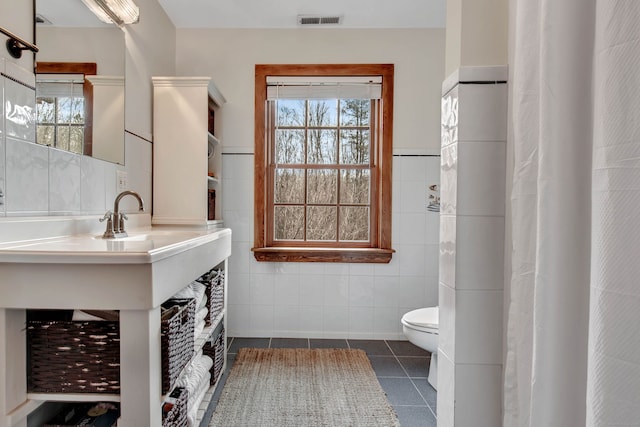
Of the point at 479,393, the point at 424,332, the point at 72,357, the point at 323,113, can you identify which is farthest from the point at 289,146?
the point at 479,393

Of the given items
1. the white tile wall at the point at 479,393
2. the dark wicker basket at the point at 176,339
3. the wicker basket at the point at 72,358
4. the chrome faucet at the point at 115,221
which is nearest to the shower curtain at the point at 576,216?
the white tile wall at the point at 479,393

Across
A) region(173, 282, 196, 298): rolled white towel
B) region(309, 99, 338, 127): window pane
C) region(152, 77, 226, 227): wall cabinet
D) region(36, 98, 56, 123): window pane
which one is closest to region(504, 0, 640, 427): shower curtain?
region(173, 282, 196, 298): rolled white towel

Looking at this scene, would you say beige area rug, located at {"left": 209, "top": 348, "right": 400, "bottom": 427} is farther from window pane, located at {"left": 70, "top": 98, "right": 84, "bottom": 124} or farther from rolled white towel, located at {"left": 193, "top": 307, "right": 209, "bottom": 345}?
window pane, located at {"left": 70, "top": 98, "right": 84, "bottom": 124}

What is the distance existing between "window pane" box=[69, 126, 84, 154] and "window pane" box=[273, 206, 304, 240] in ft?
5.19

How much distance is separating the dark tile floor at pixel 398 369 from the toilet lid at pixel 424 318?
413 mm

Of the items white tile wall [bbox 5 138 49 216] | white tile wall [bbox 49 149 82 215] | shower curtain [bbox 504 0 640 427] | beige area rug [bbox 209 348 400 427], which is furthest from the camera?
beige area rug [bbox 209 348 400 427]

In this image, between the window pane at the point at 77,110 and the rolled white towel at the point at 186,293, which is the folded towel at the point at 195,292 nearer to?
the rolled white towel at the point at 186,293

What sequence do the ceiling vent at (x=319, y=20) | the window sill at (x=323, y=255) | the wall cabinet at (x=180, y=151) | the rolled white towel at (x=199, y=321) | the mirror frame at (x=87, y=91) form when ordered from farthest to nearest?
the window sill at (x=323, y=255), the ceiling vent at (x=319, y=20), the wall cabinet at (x=180, y=151), the rolled white towel at (x=199, y=321), the mirror frame at (x=87, y=91)

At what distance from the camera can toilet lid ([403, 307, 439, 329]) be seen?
208 centimetres

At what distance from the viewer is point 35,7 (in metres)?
1.41

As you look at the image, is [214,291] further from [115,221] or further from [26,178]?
[26,178]

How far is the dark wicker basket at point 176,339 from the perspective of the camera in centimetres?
122

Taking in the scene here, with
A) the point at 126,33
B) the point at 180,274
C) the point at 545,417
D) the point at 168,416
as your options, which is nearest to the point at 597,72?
the point at 545,417

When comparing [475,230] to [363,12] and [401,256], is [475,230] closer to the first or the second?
[401,256]
